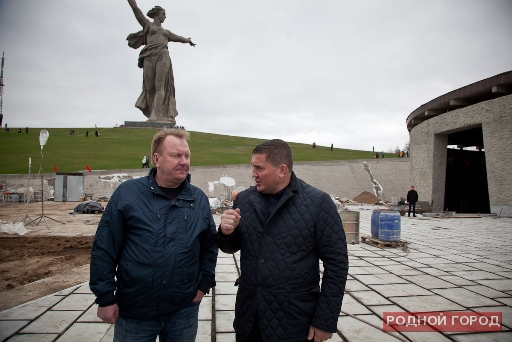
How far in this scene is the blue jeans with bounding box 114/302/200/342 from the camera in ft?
6.42

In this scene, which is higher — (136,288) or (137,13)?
(137,13)

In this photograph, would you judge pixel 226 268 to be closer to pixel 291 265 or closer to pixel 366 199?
pixel 291 265

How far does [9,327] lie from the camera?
3.20 m

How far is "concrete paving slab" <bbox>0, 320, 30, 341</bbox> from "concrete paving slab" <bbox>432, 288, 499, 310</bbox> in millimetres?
5196

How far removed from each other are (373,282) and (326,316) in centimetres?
333

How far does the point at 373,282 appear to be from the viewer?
4.82 meters

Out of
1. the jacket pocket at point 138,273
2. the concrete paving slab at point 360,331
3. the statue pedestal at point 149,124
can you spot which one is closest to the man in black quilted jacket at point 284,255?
the jacket pocket at point 138,273

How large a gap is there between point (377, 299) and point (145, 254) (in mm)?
3422

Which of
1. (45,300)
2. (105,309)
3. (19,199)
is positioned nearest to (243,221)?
(105,309)

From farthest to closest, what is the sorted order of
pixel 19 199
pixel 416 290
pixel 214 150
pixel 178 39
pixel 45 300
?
pixel 214 150, pixel 178 39, pixel 19 199, pixel 416 290, pixel 45 300

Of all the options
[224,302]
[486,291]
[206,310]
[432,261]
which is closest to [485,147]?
[432,261]

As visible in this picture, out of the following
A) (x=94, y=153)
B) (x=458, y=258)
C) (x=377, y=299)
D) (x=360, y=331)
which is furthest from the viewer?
(x=94, y=153)

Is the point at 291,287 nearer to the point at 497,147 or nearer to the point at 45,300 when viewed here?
the point at 45,300

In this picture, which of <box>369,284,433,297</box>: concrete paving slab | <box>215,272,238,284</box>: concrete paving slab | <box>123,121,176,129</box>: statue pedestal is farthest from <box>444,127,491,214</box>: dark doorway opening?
<box>123,121,176,129</box>: statue pedestal
